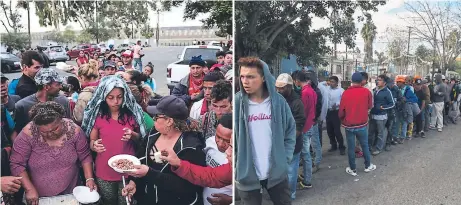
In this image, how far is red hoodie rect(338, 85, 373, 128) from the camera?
2172mm

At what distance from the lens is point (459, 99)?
3.08 meters

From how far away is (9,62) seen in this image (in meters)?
1.26

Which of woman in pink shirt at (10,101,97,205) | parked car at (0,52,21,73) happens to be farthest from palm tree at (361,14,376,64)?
parked car at (0,52,21,73)

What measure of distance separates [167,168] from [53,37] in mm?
583

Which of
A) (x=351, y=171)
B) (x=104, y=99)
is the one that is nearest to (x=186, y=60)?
(x=104, y=99)

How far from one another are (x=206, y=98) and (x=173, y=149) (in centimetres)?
20

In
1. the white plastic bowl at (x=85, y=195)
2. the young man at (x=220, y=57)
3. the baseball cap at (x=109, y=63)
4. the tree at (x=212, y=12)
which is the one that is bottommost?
the white plastic bowl at (x=85, y=195)

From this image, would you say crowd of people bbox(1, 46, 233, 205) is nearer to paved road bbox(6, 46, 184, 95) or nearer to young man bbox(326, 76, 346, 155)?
paved road bbox(6, 46, 184, 95)

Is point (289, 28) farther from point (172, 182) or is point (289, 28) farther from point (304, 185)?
point (304, 185)

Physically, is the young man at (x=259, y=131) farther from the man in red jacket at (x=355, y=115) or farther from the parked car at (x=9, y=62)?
the man in red jacket at (x=355, y=115)

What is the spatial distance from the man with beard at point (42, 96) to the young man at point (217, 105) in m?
0.46

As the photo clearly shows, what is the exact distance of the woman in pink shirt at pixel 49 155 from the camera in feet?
4.03

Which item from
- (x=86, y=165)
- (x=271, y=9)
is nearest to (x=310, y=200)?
(x=271, y=9)

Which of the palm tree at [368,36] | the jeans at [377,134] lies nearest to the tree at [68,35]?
the palm tree at [368,36]
